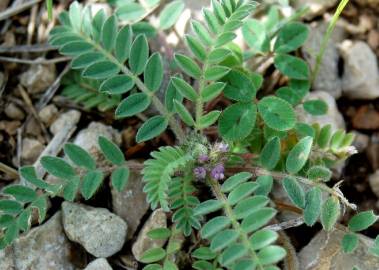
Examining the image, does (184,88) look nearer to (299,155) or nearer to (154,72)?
(154,72)

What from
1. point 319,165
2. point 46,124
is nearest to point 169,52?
point 46,124

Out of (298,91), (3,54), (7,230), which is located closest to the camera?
(7,230)

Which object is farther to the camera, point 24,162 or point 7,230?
point 24,162

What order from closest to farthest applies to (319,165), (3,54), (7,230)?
(7,230)
(319,165)
(3,54)

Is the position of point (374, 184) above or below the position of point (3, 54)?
below

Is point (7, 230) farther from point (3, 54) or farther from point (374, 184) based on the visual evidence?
point (374, 184)

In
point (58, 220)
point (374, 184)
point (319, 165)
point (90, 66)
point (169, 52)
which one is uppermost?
point (90, 66)

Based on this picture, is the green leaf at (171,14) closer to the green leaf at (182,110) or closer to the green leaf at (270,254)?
the green leaf at (182,110)

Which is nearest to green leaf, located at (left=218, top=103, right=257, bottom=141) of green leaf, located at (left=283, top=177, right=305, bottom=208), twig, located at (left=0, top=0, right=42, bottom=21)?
green leaf, located at (left=283, top=177, right=305, bottom=208)
